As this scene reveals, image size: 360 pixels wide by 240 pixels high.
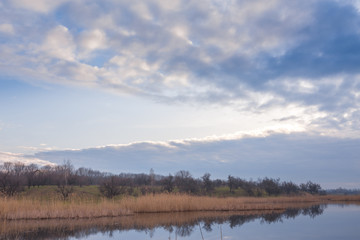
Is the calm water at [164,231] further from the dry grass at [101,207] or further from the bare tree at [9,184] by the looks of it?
the bare tree at [9,184]

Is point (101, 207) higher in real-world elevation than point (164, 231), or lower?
higher

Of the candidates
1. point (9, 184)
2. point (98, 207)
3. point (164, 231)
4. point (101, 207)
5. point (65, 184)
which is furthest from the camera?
point (65, 184)

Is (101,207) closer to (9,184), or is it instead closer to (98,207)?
(98,207)

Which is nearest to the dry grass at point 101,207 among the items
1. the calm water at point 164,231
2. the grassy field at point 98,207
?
the grassy field at point 98,207

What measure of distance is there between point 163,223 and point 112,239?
190 inches

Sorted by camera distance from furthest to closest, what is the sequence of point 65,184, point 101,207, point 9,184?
point 65,184 < point 9,184 < point 101,207

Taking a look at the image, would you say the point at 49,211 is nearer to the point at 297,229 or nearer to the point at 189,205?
the point at 189,205

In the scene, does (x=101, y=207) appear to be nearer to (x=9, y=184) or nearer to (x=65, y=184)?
(x=9, y=184)

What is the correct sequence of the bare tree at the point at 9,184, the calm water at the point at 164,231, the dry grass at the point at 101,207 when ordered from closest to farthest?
the calm water at the point at 164,231 < the dry grass at the point at 101,207 < the bare tree at the point at 9,184

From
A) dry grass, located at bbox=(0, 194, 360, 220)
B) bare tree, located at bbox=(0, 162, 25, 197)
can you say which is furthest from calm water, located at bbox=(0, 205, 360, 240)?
bare tree, located at bbox=(0, 162, 25, 197)

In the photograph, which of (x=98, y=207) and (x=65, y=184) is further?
(x=65, y=184)

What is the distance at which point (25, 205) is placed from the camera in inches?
708

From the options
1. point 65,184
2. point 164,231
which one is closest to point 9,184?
point 65,184

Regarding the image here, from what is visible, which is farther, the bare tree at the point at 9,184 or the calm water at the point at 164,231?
the bare tree at the point at 9,184
